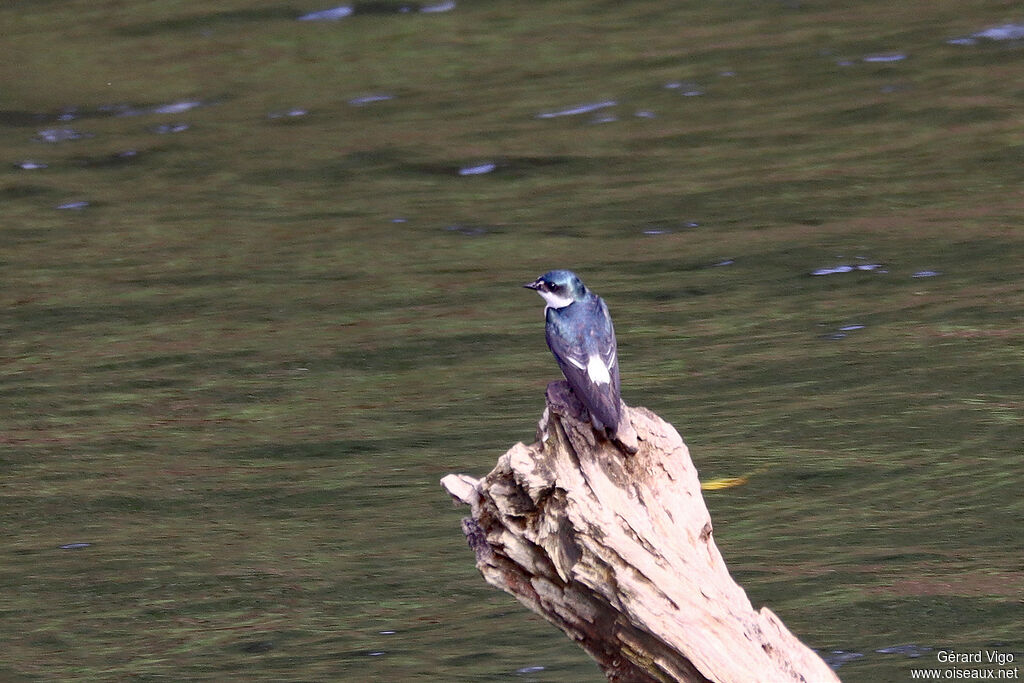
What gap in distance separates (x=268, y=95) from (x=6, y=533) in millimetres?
7226

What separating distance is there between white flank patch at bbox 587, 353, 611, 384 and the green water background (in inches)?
61.3

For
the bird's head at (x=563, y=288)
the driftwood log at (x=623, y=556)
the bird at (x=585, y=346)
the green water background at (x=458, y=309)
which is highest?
the bird's head at (x=563, y=288)

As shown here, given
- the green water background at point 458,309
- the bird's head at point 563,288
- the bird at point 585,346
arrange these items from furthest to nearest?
the green water background at point 458,309 < the bird's head at point 563,288 < the bird at point 585,346

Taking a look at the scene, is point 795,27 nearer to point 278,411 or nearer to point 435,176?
point 435,176

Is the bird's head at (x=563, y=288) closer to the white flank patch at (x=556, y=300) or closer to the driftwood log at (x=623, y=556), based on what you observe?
the white flank patch at (x=556, y=300)

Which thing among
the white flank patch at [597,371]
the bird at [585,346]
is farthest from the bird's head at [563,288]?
the white flank patch at [597,371]

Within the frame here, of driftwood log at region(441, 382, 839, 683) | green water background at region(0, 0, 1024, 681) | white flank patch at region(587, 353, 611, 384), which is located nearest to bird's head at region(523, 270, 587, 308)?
white flank patch at region(587, 353, 611, 384)

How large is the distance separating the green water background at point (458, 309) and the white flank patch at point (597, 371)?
1.56 metres

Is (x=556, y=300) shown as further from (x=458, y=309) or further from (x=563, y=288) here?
(x=458, y=309)

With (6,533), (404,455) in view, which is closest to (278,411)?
(404,455)

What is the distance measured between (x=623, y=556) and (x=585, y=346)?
700mm

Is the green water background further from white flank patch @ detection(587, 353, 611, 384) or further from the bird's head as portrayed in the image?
white flank patch @ detection(587, 353, 611, 384)

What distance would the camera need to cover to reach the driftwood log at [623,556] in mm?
3676

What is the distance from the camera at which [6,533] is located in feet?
21.6
